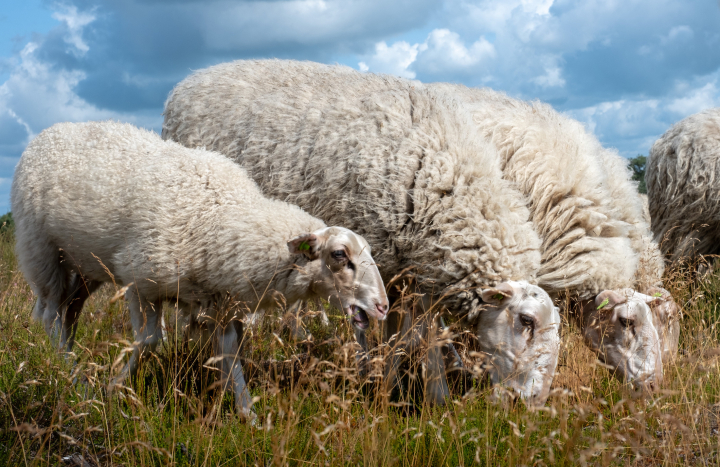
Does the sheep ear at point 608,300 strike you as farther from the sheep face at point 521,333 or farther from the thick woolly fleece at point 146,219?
the thick woolly fleece at point 146,219

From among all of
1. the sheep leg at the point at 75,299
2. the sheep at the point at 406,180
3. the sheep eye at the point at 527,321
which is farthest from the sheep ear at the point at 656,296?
the sheep leg at the point at 75,299

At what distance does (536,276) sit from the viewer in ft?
15.1

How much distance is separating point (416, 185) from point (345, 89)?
4.70ft

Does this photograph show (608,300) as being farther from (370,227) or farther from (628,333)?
(370,227)

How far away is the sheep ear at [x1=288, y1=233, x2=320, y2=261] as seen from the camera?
12.0ft

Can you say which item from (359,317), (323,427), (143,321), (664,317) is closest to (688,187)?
(664,317)

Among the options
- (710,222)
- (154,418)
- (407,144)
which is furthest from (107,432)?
(710,222)

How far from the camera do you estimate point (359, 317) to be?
12.4 feet

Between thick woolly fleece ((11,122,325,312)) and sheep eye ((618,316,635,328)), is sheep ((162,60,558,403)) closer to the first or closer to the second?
thick woolly fleece ((11,122,325,312))

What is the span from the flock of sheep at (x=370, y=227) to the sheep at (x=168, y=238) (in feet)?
0.05

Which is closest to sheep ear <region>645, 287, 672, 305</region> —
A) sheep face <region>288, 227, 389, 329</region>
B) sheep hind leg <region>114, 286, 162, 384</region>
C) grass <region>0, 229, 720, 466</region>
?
grass <region>0, 229, 720, 466</region>

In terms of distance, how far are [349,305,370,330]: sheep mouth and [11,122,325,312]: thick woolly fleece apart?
0.36 metres

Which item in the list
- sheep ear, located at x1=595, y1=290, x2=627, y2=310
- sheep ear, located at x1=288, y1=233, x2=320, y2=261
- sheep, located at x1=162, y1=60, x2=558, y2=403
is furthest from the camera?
sheep ear, located at x1=595, y1=290, x2=627, y2=310

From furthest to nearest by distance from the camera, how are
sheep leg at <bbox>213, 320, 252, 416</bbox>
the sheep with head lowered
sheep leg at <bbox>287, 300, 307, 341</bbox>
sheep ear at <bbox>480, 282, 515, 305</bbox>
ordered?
the sheep with head lowered, sheep ear at <bbox>480, 282, 515, 305</bbox>, sheep leg at <bbox>213, 320, 252, 416</bbox>, sheep leg at <bbox>287, 300, 307, 341</bbox>
